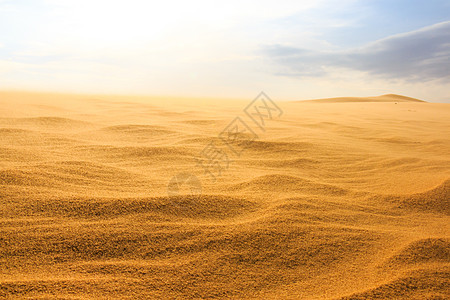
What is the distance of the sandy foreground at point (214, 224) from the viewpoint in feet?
3.42

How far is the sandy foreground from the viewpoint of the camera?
1041mm

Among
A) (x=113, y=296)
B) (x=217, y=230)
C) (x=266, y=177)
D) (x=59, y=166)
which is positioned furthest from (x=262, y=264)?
(x=59, y=166)

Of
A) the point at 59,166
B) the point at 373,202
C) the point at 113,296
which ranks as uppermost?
the point at 59,166

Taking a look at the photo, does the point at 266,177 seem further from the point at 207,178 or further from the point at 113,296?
the point at 113,296

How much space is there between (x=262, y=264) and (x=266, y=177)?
0.86 m

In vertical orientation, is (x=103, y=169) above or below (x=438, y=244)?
above

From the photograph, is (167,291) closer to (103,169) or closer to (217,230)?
(217,230)

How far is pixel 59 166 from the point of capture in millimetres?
1900

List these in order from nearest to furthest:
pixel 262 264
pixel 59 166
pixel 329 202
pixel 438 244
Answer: pixel 262 264
pixel 438 244
pixel 329 202
pixel 59 166

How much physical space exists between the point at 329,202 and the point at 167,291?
39.8 inches

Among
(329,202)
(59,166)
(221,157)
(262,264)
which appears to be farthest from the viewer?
(221,157)

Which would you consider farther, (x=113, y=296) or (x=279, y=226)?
(x=279, y=226)

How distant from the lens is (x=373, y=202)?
1.74 metres

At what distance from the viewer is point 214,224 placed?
53.9 inches
